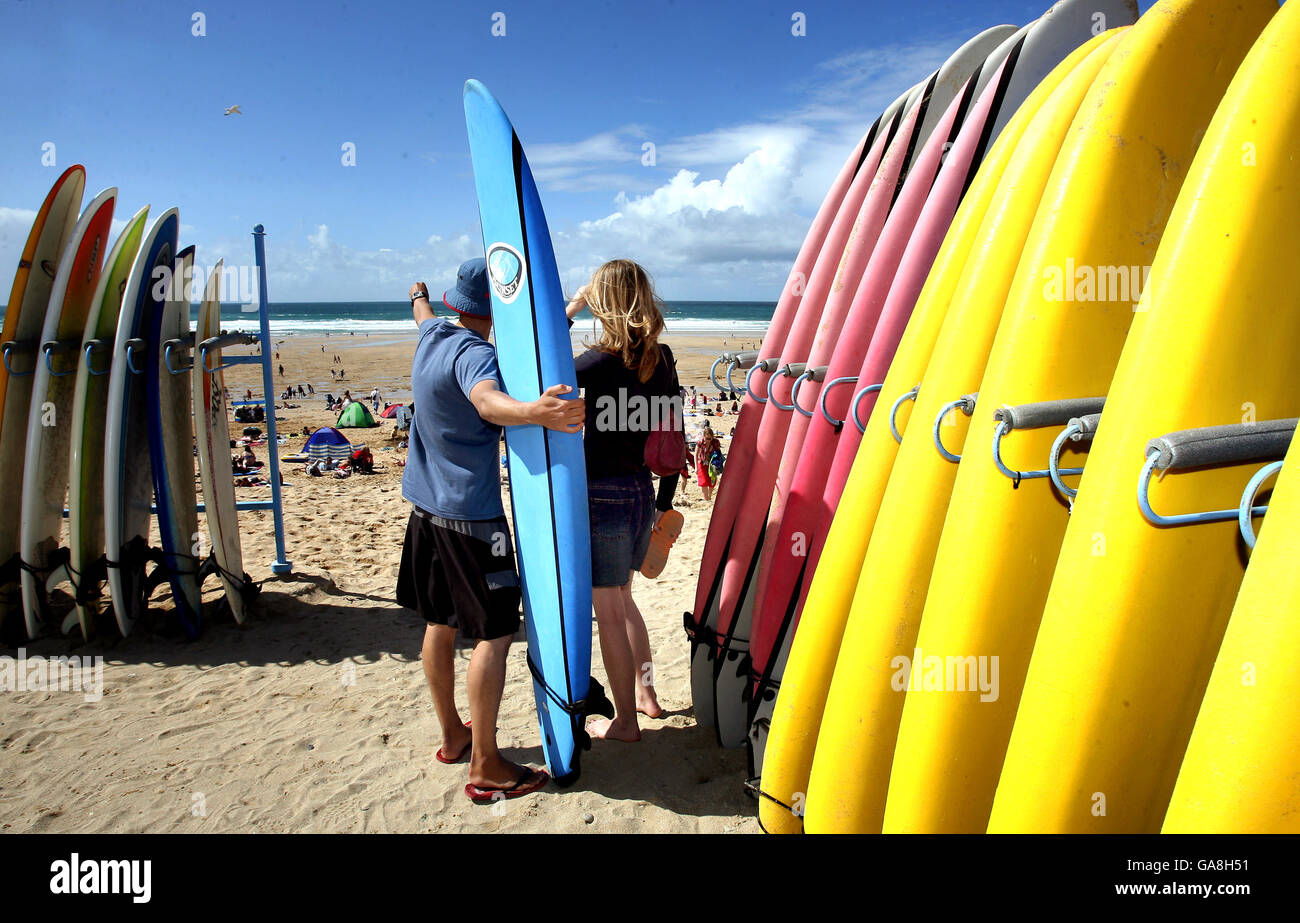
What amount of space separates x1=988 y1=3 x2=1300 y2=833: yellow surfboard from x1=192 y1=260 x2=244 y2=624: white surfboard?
160 inches

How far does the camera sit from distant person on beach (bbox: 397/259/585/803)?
2387 millimetres

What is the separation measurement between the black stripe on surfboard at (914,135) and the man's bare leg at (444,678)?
7.50 ft

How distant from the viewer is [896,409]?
1.98m

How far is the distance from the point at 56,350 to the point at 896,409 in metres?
4.20

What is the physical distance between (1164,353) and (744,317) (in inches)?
2417

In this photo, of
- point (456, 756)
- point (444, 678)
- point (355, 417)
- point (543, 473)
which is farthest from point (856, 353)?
point (355, 417)

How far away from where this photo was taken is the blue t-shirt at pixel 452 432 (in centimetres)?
238

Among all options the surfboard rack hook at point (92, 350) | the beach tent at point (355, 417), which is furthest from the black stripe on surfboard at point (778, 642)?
the beach tent at point (355, 417)

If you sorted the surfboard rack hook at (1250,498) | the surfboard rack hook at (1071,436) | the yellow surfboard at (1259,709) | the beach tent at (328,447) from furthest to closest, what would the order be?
the beach tent at (328,447) < the surfboard rack hook at (1071,436) < the surfboard rack hook at (1250,498) < the yellow surfboard at (1259,709)

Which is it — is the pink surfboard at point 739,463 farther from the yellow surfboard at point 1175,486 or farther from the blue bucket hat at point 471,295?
the yellow surfboard at point 1175,486

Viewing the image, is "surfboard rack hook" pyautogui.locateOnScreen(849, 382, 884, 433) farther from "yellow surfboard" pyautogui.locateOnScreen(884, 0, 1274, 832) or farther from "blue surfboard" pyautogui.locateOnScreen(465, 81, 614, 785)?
"blue surfboard" pyautogui.locateOnScreen(465, 81, 614, 785)

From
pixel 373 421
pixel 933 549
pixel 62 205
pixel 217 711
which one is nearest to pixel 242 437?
pixel 373 421

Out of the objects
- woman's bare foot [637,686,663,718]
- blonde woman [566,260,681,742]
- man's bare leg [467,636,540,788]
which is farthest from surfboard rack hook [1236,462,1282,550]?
woman's bare foot [637,686,663,718]

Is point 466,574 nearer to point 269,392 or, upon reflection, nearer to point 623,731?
point 623,731
